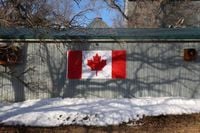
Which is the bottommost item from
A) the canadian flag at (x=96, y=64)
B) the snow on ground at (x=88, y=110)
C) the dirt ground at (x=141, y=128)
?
the dirt ground at (x=141, y=128)

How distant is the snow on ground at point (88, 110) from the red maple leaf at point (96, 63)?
1.48 metres

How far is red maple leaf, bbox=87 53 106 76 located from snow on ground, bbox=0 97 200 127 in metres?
1.48

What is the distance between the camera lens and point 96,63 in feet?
70.6

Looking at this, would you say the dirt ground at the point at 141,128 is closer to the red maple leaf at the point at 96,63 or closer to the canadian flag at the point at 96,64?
the canadian flag at the point at 96,64

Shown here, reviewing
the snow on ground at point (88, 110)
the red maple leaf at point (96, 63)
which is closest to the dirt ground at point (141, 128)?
the snow on ground at point (88, 110)

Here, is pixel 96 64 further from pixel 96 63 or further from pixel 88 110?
pixel 88 110

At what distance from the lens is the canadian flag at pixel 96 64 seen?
21.5 m

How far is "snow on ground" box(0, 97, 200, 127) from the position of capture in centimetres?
1770

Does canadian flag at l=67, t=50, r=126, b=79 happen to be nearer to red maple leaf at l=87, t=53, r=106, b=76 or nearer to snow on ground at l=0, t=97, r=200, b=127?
red maple leaf at l=87, t=53, r=106, b=76

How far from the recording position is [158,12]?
123ft

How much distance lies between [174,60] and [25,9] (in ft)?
27.1

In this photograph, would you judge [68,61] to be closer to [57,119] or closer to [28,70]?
[28,70]

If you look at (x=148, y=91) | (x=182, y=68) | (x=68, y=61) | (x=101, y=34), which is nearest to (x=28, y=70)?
(x=68, y=61)

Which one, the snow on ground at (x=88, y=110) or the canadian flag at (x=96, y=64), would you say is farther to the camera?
the canadian flag at (x=96, y=64)
